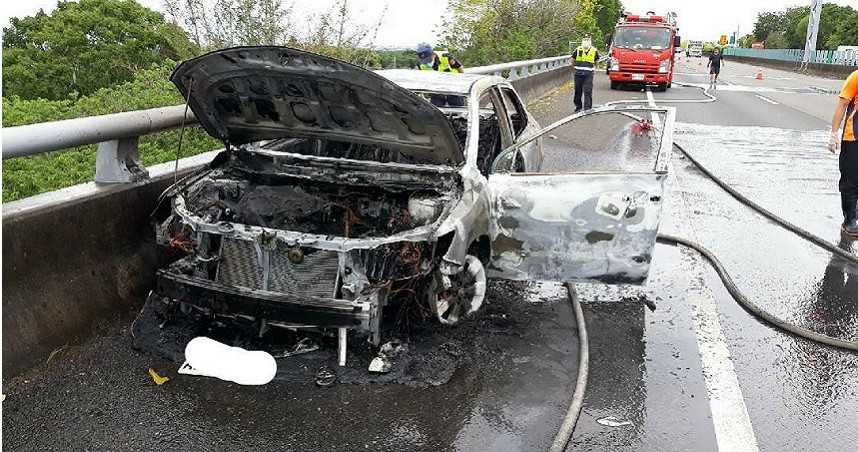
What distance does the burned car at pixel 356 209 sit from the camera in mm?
4176

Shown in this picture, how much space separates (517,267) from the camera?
17.1ft

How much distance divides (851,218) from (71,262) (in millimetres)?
7366

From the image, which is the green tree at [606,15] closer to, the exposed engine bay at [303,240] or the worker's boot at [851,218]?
the worker's boot at [851,218]

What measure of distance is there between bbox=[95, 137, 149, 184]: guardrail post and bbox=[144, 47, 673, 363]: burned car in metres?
0.47

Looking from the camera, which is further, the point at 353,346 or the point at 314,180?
the point at 314,180

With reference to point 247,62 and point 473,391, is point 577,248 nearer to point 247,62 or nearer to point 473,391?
point 473,391

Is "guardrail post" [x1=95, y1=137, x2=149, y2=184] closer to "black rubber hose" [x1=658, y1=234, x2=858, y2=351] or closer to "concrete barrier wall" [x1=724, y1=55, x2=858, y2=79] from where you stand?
"black rubber hose" [x1=658, y1=234, x2=858, y2=351]

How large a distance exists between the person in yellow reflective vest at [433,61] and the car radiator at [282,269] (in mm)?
7453

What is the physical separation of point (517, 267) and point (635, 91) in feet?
76.2

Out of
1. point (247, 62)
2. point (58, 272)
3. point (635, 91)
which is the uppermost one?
point (247, 62)

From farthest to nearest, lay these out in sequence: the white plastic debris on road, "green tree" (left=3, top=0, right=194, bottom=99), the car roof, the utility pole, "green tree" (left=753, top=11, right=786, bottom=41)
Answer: "green tree" (left=753, top=11, right=786, bottom=41)
the utility pole
"green tree" (left=3, top=0, right=194, bottom=99)
the car roof
the white plastic debris on road

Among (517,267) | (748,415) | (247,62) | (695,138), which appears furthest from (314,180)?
(695,138)

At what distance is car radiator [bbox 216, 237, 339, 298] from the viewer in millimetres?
4273

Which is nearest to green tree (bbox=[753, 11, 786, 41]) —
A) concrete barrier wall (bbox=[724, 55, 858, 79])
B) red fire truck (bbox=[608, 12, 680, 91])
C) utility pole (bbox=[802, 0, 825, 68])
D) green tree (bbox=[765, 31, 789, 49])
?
green tree (bbox=[765, 31, 789, 49])
